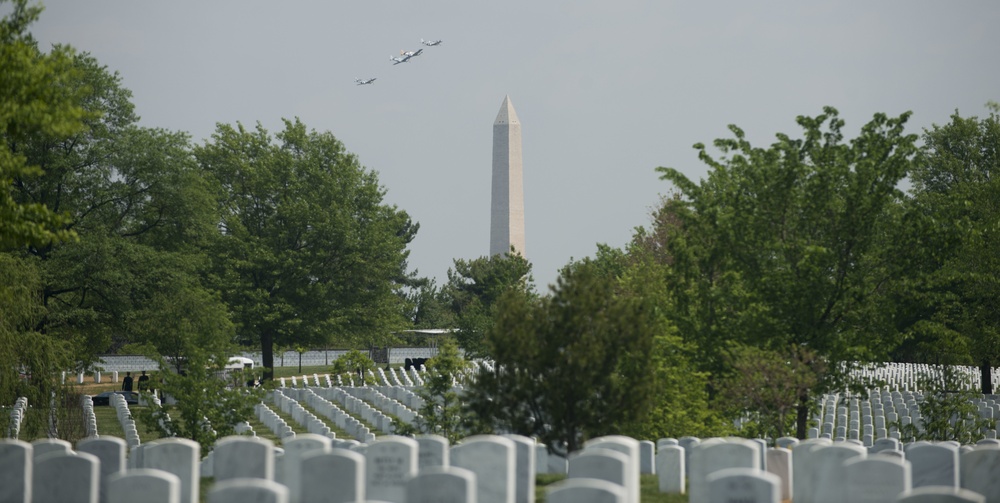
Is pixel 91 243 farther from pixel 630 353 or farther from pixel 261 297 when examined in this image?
pixel 630 353

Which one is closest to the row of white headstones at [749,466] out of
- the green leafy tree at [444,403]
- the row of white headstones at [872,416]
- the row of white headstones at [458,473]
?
the row of white headstones at [458,473]

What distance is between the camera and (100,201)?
4228cm

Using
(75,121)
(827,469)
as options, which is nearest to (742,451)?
(827,469)

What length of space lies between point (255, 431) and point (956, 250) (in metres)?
18.5

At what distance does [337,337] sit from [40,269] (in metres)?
15.6

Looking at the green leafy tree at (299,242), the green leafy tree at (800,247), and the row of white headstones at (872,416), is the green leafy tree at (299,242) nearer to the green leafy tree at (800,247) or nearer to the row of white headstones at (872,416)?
the row of white headstones at (872,416)

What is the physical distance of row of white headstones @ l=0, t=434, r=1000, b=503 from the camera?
418 inches

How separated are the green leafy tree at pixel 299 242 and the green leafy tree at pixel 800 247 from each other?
1066 inches

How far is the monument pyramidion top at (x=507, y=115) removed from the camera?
68.2m

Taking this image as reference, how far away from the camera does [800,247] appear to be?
24.4 meters

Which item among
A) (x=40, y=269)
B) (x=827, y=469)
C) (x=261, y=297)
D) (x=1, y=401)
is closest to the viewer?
(x=827, y=469)

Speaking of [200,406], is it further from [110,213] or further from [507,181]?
[507,181]

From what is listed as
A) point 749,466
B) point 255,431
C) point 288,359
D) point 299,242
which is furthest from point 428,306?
point 749,466

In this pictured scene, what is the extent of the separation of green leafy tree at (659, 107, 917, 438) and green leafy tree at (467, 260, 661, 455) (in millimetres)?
7330
